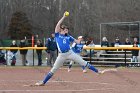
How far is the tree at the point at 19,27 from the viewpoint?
2692 inches

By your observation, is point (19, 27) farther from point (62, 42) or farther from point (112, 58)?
point (62, 42)

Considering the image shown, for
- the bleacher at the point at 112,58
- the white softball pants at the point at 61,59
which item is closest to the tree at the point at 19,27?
the bleacher at the point at 112,58

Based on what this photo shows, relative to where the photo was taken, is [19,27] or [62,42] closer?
[62,42]

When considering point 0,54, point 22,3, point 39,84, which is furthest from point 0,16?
point 39,84

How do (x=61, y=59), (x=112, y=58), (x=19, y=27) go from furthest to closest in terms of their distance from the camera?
(x=19, y=27), (x=112, y=58), (x=61, y=59)

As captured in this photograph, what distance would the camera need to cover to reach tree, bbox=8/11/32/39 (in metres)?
68.4

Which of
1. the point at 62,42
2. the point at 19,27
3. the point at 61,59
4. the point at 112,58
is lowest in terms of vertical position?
the point at 112,58

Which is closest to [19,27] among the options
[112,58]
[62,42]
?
[112,58]

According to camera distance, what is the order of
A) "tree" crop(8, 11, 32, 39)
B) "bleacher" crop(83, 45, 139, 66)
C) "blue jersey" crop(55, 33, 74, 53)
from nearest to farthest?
"blue jersey" crop(55, 33, 74, 53) → "bleacher" crop(83, 45, 139, 66) → "tree" crop(8, 11, 32, 39)

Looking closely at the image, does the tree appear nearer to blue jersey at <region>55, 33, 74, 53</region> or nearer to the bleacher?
the bleacher

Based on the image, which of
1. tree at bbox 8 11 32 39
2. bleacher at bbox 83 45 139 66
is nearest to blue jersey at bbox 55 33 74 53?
bleacher at bbox 83 45 139 66

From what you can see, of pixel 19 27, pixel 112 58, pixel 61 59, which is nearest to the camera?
pixel 61 59

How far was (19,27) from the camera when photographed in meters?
68.6

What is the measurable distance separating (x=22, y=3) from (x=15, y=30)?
9357 mm
